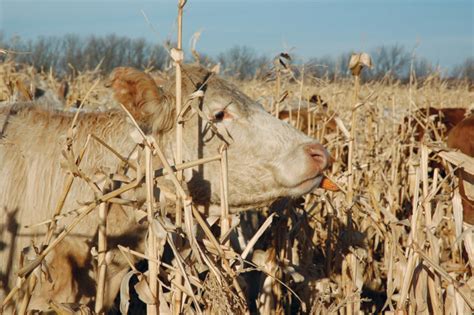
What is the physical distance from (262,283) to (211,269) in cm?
181

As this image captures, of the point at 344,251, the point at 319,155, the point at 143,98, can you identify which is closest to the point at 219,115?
the point at 143,98

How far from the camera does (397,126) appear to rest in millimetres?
9031

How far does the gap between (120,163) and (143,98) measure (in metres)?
0.38

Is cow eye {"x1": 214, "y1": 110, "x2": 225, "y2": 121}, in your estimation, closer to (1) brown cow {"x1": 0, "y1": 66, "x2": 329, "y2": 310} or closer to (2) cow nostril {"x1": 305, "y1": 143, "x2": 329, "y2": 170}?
(1) brown cow {"x1": 0, "y1": 66, "x2": 329, "y2": 310}

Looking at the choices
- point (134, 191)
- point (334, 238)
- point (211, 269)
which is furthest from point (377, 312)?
point (211, 269)

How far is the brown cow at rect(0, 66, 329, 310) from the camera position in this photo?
398 centimetres

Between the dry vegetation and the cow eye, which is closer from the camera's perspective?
the dry vegetation

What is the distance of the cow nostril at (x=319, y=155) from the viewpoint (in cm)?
420

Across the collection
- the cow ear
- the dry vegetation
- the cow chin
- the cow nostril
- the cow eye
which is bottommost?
the dry vegetation

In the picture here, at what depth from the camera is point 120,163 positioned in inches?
Result: 156

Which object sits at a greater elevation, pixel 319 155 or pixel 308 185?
pixel 319 155

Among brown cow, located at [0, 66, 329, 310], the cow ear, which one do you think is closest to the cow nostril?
brown cow, located at [0, 66, 329, 310]

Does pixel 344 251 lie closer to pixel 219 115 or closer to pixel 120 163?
pixel 219 115

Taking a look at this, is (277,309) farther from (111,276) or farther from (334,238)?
(111,276)
